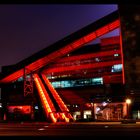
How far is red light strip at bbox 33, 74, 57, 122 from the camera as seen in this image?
55.0 meters

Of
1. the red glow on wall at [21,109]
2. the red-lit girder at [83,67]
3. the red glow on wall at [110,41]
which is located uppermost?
the red glow on wall at [110,41]

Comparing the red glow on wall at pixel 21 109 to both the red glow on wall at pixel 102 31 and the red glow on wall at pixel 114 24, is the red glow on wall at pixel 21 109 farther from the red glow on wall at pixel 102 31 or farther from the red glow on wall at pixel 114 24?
the red glow on wall at pixel 114 24

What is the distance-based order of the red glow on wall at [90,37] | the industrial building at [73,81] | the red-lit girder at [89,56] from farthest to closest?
1. the red-lit girder at [89,56]
2. the red glow on wall at [90,37]
3. the industrial building at [73,81]

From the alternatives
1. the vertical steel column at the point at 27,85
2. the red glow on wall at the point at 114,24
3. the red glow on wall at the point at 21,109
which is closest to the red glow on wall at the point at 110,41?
the red glow on wall at the point at 114,24

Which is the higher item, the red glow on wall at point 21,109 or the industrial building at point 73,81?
the industrial building at point 73,81

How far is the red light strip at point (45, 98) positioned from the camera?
5502cm

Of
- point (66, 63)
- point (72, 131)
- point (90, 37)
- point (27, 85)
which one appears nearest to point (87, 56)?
point (66, 63)

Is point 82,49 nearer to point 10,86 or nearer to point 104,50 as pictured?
point 104,50

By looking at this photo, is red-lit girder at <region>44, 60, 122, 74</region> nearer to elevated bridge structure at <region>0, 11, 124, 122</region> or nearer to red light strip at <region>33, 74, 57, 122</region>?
elevated bridge structure at <region>0, 11, 124, 122</region>

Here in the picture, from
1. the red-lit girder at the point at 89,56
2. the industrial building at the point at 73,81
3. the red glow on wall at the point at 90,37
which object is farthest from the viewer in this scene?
the red-lit girder at the point at 89,56

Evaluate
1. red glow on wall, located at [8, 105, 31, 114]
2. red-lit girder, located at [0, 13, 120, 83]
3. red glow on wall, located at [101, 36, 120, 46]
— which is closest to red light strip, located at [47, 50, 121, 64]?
red glow on wall, located at [101, 36, 120, 46]

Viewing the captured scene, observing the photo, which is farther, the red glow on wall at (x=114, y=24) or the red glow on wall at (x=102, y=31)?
the red glow on wall at (x=102, y=31)

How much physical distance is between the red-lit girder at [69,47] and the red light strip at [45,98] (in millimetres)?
2473

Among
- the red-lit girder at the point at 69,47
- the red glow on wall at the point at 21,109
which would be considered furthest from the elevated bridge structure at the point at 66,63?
the red glow on wall at the point at 21,109
